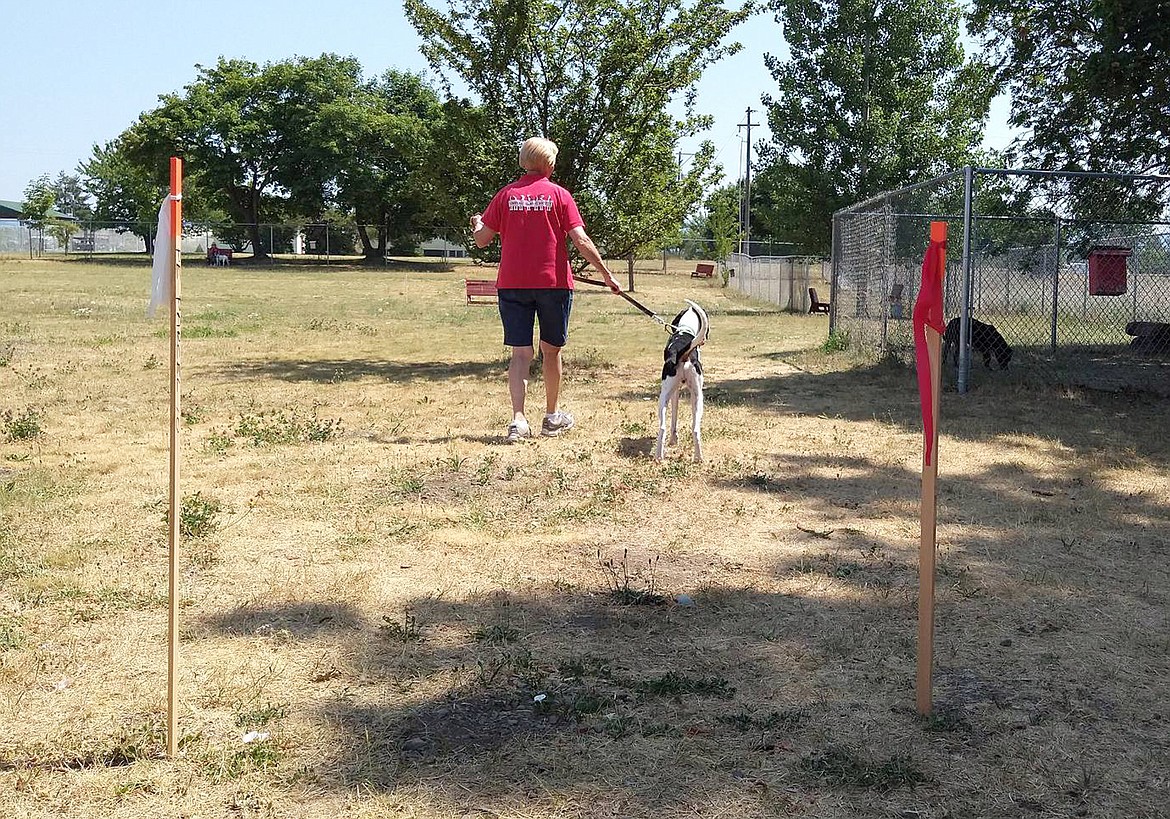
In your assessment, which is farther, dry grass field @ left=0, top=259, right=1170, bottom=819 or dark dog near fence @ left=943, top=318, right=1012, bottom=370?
dark dog near fence @ left=943, top=318, right=1012, bottom=370

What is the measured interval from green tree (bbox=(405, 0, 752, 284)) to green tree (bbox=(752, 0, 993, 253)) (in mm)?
13852

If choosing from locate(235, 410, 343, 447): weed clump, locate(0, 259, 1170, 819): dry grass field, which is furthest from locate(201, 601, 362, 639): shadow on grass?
locate(235, 410, 343, 447): weed clump

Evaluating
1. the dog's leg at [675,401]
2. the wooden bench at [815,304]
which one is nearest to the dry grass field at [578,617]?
the dog's leg at [675,401]

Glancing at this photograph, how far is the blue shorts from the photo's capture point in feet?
25.0

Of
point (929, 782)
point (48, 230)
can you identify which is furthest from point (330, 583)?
point (48, 230)

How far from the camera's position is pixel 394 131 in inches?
2109

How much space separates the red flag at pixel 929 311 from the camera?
3100 mm

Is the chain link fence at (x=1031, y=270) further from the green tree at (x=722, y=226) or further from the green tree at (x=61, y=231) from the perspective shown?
the green tree at (x=61, y=231)

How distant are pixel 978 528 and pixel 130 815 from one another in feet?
13.5

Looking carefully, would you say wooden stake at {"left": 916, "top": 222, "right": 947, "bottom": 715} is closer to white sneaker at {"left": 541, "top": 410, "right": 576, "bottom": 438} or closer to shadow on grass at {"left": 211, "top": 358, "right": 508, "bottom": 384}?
white sneaker at {"left": 541, "top": 410, "right": 576, "bottom": 438}

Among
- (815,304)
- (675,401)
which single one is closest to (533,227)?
(675,401)

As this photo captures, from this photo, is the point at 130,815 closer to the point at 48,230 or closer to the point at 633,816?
the point at 633,816

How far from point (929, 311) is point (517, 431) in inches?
185

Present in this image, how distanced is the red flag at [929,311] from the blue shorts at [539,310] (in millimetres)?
4589
